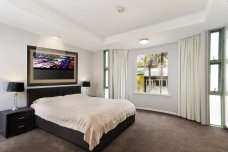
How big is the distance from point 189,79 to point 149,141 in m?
2.46

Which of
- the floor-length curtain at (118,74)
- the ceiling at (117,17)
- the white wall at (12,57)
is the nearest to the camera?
the ceiling at (117,17)

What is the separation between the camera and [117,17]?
326 centimetres

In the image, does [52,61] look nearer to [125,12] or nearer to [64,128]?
[64,128]

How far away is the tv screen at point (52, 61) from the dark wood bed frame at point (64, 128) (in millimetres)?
725

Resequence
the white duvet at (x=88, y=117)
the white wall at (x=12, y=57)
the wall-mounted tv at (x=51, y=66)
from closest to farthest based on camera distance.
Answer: the white duvet at (x=88, y=117) < the white wall at (x=12, y=57) < the wall-mounted tv at (x=51, y=66)

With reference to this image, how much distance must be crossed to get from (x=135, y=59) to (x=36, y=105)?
4072mm

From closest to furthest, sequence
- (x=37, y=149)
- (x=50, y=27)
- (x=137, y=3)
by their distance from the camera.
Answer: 1. (x=37, y=149)
2. (x=137, y=3)
3. (x=50, y=27)

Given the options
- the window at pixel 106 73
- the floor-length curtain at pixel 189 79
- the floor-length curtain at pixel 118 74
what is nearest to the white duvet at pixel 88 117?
the floor-length curtain at pixel 189 79

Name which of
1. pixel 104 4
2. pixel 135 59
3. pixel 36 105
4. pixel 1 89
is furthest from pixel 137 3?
pixel 1 89

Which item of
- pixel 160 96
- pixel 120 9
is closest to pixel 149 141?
pixel 160 96

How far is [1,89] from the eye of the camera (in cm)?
307

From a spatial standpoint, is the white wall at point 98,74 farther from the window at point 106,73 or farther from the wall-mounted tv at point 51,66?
the wall-mounted tv at point 51,66

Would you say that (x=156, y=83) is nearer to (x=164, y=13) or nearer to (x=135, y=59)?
(x=135, y=59)

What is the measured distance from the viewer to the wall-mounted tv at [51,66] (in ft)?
12.2
